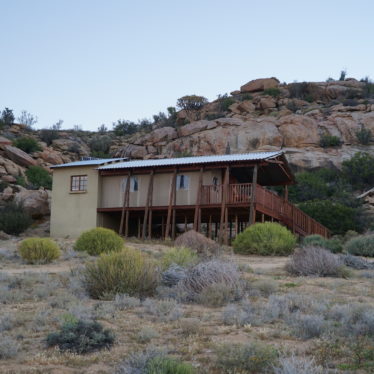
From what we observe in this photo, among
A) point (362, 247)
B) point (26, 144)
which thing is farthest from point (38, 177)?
point (362, 247)

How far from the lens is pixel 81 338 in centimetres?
814

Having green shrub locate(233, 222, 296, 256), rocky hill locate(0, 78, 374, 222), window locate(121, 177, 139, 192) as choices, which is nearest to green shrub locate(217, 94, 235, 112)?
rocky hill locate(0, 78, 374, 222)

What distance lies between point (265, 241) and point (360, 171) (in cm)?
2367

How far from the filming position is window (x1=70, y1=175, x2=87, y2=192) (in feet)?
104

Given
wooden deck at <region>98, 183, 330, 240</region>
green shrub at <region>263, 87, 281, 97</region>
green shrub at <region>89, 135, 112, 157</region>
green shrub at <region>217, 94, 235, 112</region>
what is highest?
green shrub at <region>263, 87, 281, 97</region>

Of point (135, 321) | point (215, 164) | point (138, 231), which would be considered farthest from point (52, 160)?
point (135, 321)

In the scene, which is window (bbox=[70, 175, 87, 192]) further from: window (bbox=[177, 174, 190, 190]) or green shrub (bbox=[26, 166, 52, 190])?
green shrub (bbox=[26, 166, 52, 190])

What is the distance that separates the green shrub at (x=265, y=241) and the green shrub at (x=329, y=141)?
1043 inches

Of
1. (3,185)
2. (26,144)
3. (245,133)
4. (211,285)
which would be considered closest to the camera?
(211,285)

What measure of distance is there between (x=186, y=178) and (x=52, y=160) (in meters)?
23.9

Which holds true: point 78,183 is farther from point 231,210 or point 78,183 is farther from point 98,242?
point 98,242

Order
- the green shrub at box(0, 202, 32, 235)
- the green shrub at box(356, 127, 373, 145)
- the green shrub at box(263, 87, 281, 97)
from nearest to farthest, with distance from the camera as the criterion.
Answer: the green shrub at box(0, 202, 32, 235) → the green shrub at box(356, 127, 373, 145) → the green shrub at box(263, 87, 281, 97)

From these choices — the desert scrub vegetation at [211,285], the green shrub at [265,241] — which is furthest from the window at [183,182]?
the desert scrub vegetation at [211,285]

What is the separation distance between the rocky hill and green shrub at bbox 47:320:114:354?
1096 inches
